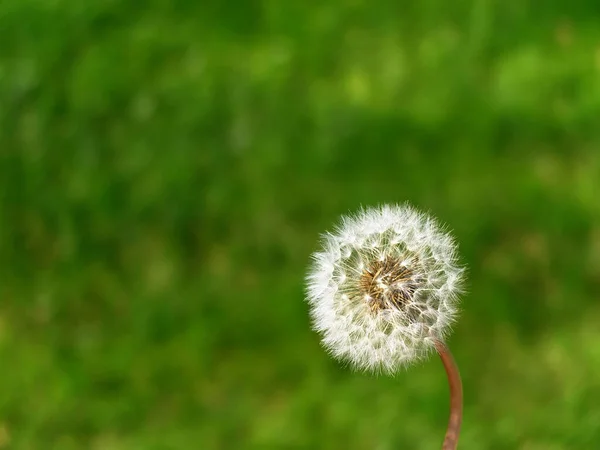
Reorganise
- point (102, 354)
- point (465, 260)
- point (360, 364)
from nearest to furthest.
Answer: point (360, 364) → point (465, 260) → point (102, 354)

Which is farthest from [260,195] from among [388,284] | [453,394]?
[453,394]

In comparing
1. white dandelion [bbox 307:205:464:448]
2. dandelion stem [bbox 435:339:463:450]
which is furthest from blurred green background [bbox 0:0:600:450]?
dandelion stem [bbox 435:339:463:450]

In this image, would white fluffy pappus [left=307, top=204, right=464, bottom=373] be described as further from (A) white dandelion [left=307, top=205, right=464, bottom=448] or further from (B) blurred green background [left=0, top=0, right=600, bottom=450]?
(B) blurred green background [left=0, top=0, right=600, bottom=450]

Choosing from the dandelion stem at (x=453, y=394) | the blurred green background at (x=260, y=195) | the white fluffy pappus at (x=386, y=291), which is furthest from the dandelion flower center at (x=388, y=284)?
the blurred green background at (x=260, y=195)

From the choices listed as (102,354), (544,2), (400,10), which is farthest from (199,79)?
(544,2)

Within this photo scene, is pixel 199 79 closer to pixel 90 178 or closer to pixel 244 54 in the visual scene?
pixel 244 54

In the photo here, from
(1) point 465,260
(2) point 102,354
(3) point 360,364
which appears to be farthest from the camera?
(2) point 102,354

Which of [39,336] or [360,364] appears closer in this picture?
[360,364]
